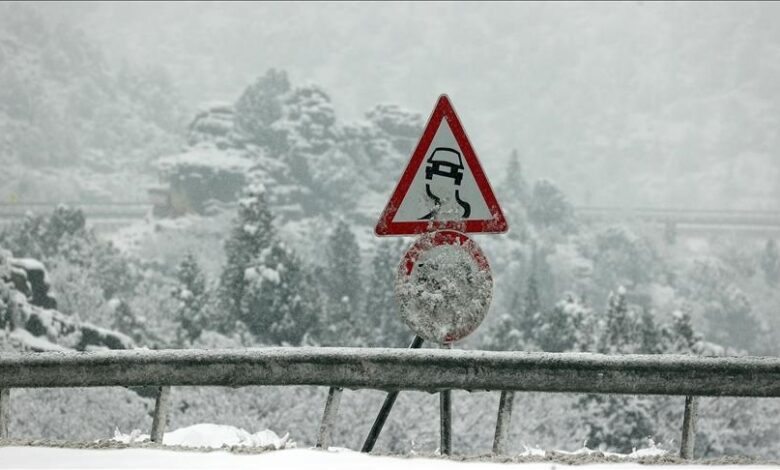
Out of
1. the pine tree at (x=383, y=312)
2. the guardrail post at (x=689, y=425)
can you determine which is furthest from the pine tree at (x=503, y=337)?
the guardrail post at (x=689, y=425)

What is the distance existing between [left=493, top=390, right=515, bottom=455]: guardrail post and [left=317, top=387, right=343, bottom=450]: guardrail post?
937mm

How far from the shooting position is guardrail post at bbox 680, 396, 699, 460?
634cm

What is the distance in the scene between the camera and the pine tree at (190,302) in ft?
275

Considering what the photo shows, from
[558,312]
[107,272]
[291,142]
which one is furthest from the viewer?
[291,142]

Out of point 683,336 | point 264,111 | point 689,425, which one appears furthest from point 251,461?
point 264,111

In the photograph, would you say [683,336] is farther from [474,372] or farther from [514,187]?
[514,187]

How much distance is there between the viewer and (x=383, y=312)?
333ft

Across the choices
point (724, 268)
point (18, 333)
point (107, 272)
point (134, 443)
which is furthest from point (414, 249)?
point (724, 268)

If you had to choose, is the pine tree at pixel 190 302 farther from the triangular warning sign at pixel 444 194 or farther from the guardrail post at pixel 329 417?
the guardrail post at pixel 329 417

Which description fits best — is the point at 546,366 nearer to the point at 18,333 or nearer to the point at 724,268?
the point at 18,333

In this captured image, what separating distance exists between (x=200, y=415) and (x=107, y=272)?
202 ft

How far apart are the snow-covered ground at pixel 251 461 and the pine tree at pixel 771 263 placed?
595 ft

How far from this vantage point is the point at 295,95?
633 feet

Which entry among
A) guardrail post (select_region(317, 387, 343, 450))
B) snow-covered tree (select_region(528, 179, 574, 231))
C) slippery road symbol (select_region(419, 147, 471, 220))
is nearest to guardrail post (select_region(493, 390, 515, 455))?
guardrail post (select_region(317, 387, 343, 450))
